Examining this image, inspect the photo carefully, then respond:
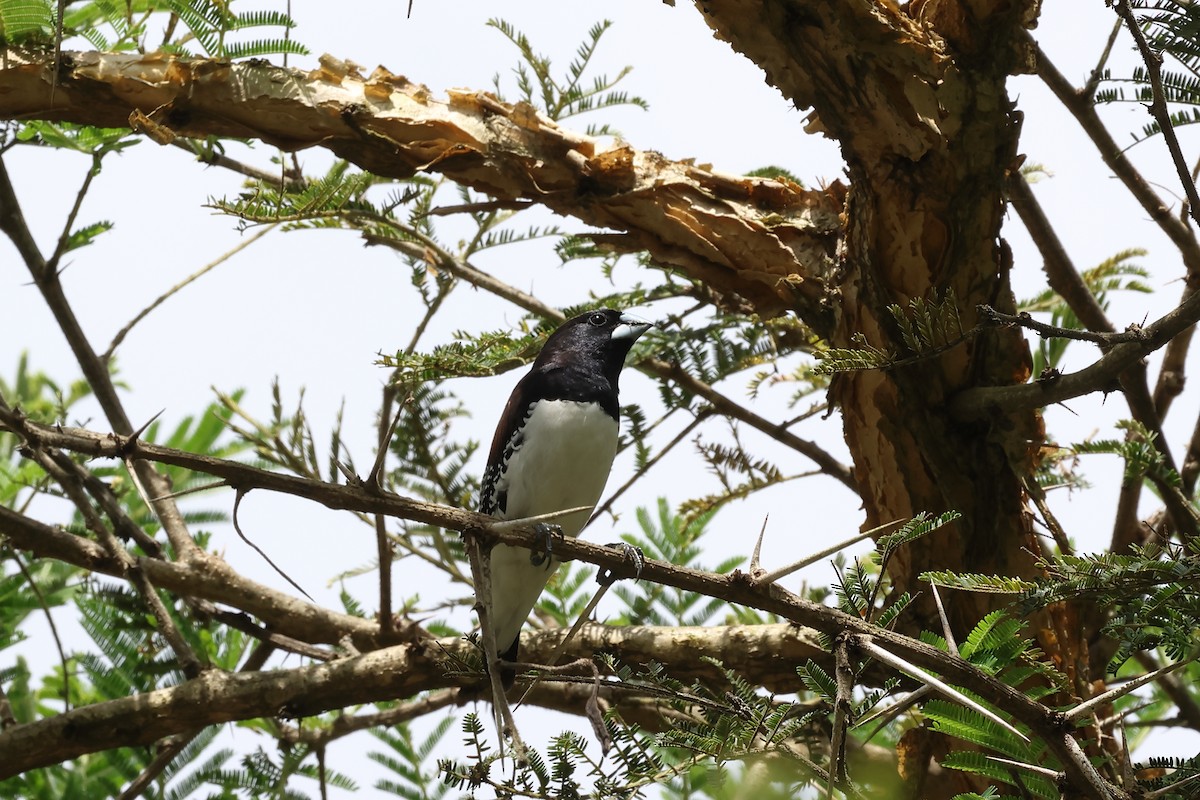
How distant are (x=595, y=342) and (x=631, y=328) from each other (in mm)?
164

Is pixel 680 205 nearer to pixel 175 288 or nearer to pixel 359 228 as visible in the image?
pixel 359 228

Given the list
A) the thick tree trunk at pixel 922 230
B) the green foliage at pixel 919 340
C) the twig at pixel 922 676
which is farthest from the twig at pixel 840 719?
the thick tree trunk at pixel 922 230

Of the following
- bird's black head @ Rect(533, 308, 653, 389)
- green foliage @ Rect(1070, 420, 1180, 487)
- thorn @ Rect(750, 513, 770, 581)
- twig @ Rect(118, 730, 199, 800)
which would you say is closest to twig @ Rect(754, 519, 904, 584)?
thorn @ Rect(750, 513, 770, 581)

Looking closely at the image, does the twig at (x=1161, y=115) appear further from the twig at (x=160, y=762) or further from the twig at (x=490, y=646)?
the twig at (x=160, y=762)

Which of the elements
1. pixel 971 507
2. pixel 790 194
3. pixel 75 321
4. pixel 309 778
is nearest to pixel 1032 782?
pixel 971 507

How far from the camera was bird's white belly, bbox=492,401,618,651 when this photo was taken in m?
4.39

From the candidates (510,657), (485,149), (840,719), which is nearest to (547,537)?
(840,719)

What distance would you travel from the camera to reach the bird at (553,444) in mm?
4406

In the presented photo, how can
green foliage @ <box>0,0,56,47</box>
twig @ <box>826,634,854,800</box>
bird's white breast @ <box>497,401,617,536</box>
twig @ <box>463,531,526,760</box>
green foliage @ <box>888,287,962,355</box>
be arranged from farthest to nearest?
bird's white breast @ <box>497,401,617,536</box> < green foliage @ <box>0,0,56,47</box> < green foliage @ <box>888,287,962,355</box> < twig @ <box>463,531,526,760</box> < twig @ <box>826,634,854,800</box>

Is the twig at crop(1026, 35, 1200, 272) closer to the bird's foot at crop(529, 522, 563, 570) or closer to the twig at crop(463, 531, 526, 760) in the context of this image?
the bird's foot at crop(529, 522, 563, 570)

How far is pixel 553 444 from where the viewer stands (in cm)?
438

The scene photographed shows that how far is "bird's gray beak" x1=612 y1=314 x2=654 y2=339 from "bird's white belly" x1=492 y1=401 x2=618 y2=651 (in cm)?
40

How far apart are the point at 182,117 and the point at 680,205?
70.6 inches

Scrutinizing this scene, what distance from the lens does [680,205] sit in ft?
13.4
